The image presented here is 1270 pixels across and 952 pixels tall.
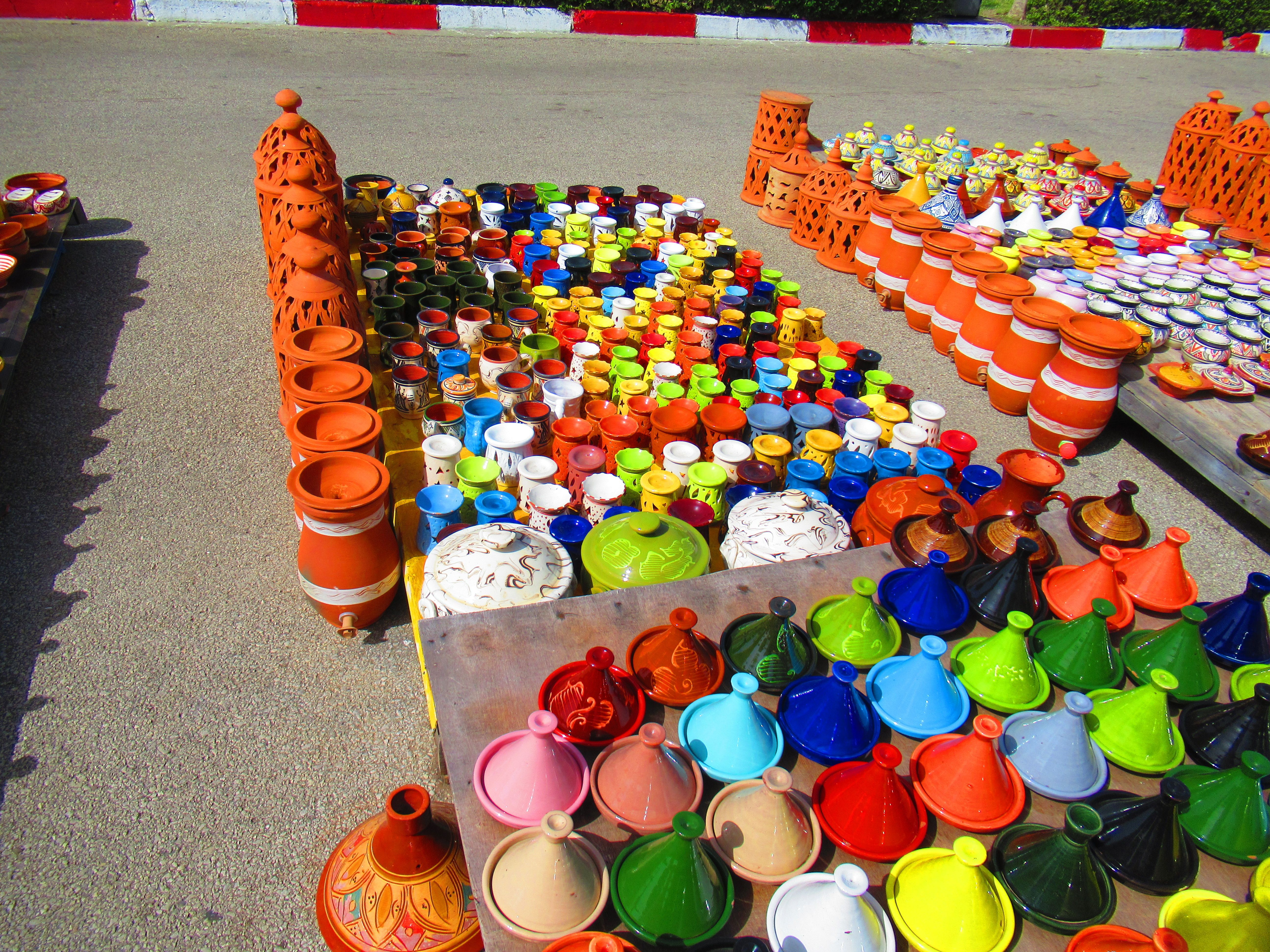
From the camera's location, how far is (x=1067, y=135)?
382 inches

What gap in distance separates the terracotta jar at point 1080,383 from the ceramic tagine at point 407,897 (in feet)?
11.2

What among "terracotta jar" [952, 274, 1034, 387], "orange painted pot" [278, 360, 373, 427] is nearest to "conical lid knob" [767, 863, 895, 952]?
"orange painted pot" [278, 360, 373, 427]

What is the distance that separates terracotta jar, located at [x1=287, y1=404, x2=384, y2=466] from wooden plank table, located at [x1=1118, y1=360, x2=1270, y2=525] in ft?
12.0

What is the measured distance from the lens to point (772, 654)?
2.03 m

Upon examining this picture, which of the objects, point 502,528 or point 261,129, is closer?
point 502,528

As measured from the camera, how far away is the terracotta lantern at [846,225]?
550cm

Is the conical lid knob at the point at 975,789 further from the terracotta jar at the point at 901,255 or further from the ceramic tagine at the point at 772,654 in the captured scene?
the terracotta jar at the point at 901,255

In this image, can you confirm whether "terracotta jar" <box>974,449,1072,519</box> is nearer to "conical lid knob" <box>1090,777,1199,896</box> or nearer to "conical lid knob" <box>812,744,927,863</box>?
"conical lid knob" <box>1090,777,1199,896</box>

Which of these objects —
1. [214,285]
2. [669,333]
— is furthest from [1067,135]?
[214,285]

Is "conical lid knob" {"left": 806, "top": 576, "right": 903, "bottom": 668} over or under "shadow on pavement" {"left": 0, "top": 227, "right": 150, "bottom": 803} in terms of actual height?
over

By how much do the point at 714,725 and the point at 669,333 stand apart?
238 cm

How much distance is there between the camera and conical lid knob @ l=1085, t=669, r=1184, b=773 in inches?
74.2

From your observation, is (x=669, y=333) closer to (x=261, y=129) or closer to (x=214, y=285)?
(x=214, y=285)

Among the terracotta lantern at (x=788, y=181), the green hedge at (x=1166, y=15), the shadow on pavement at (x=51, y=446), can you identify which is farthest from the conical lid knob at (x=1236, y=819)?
the green hedge at (x=1166, y=15)
